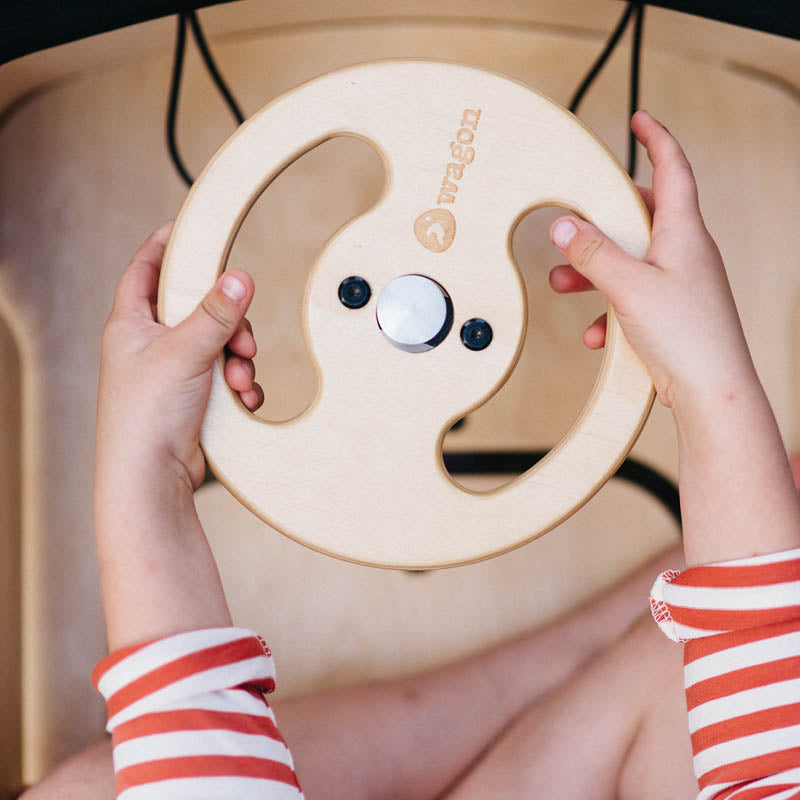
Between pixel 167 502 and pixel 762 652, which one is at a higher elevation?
pixel 167 502

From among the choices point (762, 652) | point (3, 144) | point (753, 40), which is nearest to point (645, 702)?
point (762, 652)

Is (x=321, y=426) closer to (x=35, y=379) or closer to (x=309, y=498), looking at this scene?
(x=309, y=498)

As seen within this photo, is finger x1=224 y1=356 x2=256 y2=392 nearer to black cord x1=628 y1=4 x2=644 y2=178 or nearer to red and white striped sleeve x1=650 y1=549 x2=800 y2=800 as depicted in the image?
red and white striped sleeve x1=650 y1=549 x2=800 y2=800

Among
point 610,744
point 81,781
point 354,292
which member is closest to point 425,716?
point 610,744

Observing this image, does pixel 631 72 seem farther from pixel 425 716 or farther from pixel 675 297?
pixel 425 716

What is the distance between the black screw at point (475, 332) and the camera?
512 millimetres

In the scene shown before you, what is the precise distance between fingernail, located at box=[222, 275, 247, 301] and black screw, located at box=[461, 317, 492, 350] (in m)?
0.13

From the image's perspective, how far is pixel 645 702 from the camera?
2.01ft

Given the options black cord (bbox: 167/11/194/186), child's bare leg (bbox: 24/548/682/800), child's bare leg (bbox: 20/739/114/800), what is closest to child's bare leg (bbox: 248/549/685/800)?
child's bare leg (bbox: 24/548/682/800)

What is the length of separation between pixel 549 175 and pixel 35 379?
512mm

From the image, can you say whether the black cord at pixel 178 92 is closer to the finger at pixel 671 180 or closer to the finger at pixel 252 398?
the finger at pixel 252 398

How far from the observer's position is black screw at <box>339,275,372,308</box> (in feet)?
1.68

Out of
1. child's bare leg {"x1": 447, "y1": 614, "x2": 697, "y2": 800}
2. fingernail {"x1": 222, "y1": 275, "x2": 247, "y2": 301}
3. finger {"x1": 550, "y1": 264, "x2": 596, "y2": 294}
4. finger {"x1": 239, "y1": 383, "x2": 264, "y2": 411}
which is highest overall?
finger {"x1": 550, "y1": 264, "x2": 596, "y2": 294}

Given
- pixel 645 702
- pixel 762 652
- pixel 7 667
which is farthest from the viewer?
pixel 7 667
